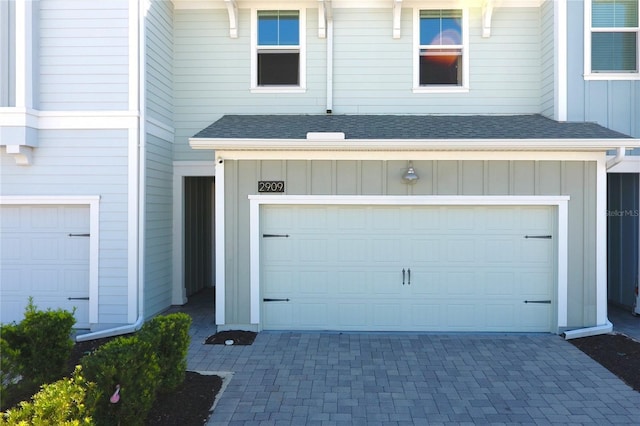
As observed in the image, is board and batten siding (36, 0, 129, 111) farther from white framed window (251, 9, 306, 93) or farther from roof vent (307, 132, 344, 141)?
roof vent (307, 132, 344, 141)

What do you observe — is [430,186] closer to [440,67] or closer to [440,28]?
[440,67]

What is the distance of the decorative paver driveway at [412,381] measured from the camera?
4.73 metres

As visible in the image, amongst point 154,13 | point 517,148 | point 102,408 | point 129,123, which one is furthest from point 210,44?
point 102,408

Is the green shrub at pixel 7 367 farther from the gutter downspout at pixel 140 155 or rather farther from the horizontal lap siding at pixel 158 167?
the horizontal lap siding at pixel 158 167

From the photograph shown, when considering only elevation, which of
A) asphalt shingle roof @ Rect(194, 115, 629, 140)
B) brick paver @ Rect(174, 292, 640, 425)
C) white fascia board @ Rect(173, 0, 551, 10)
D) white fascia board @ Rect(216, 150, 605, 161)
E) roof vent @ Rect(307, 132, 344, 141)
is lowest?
brick paver @ Rect(174, 292, 640, 425)

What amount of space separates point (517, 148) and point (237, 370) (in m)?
5.07

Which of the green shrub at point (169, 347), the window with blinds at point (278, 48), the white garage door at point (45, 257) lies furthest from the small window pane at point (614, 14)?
the white garage door at point (45, 257)

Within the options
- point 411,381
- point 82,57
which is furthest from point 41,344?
point 82,57

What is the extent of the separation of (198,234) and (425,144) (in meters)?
6.02

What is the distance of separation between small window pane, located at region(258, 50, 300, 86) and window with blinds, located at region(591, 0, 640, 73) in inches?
214

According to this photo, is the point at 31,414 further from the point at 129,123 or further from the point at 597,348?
the point at 597,348

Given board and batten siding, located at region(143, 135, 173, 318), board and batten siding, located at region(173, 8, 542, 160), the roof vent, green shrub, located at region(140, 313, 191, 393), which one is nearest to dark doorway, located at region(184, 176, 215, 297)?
board and batten siding, located at region(143, 135, 173, 318)

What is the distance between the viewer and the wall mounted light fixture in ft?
24.0

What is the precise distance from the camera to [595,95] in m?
8.41
